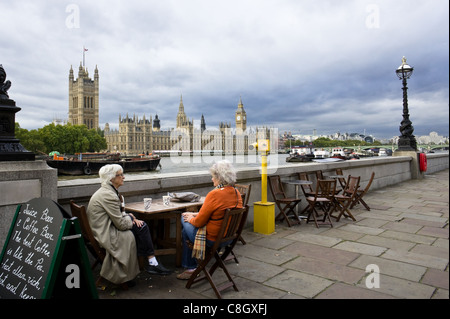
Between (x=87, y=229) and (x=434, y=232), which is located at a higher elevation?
(x=87, y=229)

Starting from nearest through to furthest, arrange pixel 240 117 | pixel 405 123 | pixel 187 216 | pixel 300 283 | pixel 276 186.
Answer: pixel 300 283 < pixel 187 216 < pixel 276 186 < pixel 405 123 < pixel 240 117

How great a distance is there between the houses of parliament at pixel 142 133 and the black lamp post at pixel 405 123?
117 metres

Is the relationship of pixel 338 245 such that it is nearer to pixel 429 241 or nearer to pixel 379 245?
pixel 379 245

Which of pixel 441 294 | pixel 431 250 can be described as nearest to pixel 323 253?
pixel 441 294

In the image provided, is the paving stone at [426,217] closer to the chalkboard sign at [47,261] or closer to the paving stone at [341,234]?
the paving stone at [341,234]

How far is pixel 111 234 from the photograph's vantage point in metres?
3.58

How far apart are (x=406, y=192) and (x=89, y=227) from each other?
450 inches

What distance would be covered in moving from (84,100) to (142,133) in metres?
29.9

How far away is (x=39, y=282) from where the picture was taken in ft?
8.60

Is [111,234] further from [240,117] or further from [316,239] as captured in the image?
[240,117]

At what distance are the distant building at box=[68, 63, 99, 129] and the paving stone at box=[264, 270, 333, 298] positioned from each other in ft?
499

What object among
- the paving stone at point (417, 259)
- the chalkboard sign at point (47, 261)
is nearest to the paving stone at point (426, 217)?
the paving stone at point (417, 259)

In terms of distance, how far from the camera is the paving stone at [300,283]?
3592mm
